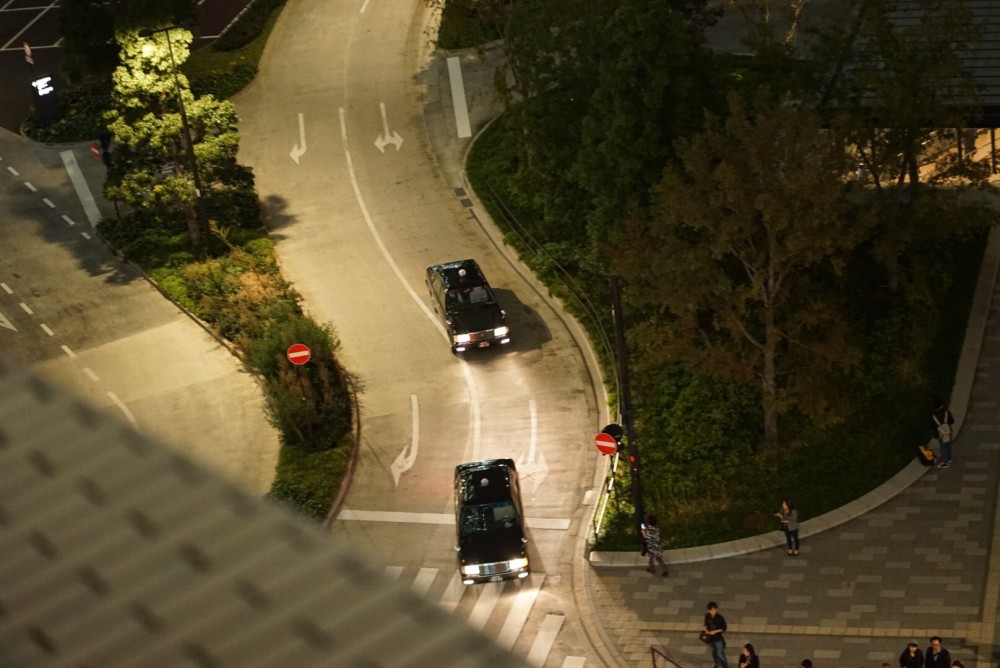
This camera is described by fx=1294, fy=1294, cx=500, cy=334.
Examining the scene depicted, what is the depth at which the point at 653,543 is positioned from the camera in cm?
2402

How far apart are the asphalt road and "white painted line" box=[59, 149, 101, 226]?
0.56ft

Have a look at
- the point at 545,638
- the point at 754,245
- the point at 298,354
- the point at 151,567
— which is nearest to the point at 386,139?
the point at 298,354

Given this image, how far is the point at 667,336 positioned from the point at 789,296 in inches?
119

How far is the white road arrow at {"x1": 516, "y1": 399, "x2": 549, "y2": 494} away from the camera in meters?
28.3

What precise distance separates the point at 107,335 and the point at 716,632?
68.5ft

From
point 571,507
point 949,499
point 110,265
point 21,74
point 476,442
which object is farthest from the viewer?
point 21,74

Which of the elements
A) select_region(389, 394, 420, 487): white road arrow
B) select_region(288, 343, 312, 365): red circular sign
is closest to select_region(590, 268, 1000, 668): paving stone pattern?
select_region(389, 394, 420, 487): white road arrow

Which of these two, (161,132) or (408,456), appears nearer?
(408,456)

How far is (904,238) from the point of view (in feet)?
90.6

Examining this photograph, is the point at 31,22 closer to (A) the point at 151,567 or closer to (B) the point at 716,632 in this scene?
(B) the point at 716,632

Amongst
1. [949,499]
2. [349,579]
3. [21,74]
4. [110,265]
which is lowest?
[949,499]

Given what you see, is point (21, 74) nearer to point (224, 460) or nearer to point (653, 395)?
point (224, 460)

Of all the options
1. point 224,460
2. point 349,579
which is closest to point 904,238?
point 224,460

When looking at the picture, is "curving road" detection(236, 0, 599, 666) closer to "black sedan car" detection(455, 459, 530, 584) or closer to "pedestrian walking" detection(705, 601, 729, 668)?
"black sedan car" detection(455, 459, 530, 584)
